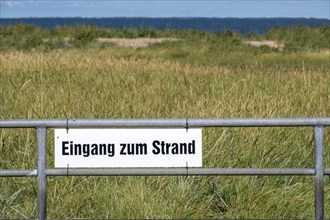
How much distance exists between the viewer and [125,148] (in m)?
4.48

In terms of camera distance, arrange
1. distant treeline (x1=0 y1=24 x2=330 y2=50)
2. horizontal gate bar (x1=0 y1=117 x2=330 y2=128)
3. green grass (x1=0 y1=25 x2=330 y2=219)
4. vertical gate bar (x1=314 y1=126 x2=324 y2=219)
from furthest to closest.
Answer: distant treeline (x1=0 y1=24 x2=330 y2=50), green grass (x1=0 y1=25 x2=330 y2=219), vertical gate bar (x1=314 y1=126 x2=324 y2=219), horizontal gate bar (x1=0 y1=117 x2=330 y2=128)

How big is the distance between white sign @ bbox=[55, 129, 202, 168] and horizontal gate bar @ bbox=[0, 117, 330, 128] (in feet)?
0.14

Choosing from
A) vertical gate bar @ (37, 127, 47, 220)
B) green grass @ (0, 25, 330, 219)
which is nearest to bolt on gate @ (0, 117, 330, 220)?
vertical gate bar @ (37, 127, 47, 220)

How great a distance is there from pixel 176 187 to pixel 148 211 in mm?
597

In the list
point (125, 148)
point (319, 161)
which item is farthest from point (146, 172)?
point (319, 161)

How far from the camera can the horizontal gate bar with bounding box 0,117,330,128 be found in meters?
4.41

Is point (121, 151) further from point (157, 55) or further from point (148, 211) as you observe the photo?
point (157, 55)

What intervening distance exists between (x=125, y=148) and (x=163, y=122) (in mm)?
284

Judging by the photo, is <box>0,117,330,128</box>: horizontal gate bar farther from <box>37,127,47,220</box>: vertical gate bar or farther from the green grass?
the green grass

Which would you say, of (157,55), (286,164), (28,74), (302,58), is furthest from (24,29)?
(286,164)

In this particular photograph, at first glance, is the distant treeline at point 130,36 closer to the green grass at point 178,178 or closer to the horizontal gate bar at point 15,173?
the green grass at point 178,178

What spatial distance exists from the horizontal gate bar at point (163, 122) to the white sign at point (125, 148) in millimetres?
42

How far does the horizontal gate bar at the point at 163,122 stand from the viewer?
4.41 meters

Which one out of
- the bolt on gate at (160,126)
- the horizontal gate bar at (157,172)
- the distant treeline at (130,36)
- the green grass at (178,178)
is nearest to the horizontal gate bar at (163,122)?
the bolt on gate at (160,126)
